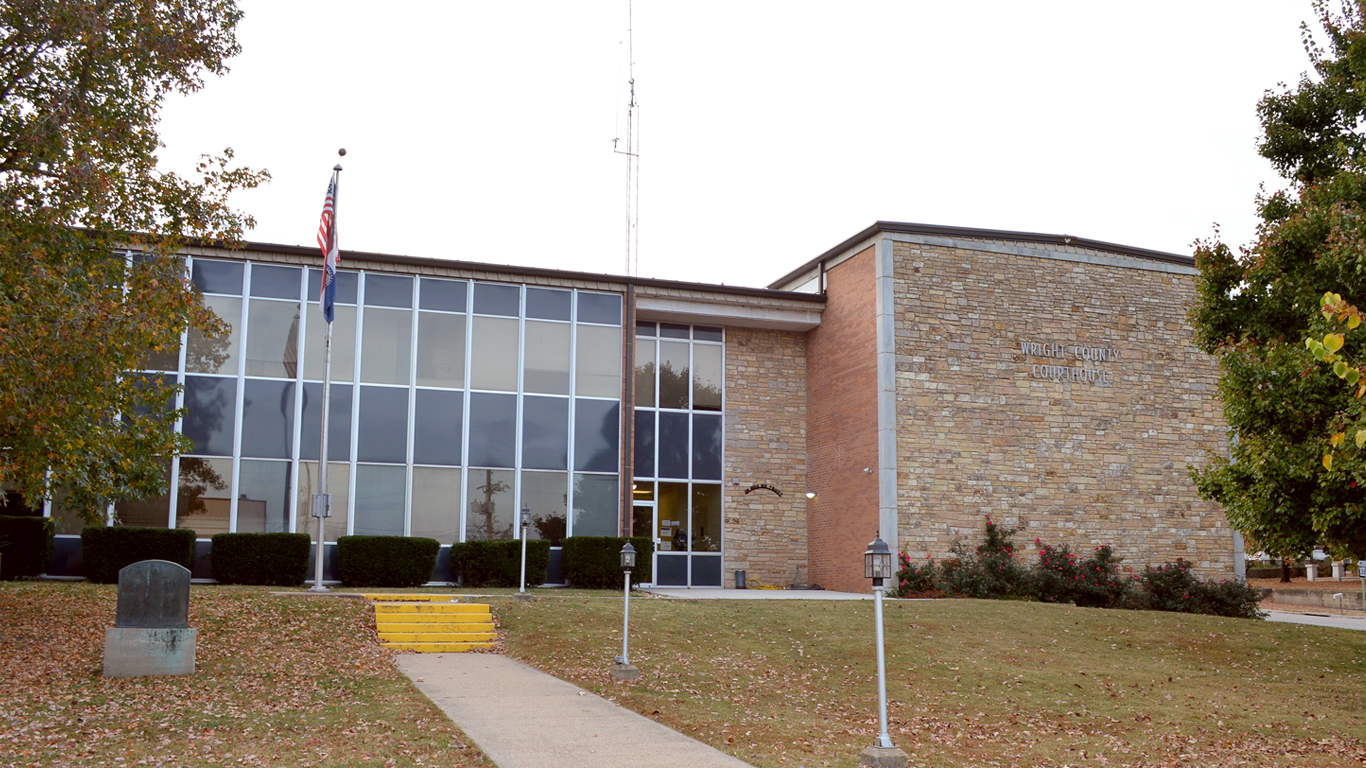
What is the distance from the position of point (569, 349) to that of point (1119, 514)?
43.3ft

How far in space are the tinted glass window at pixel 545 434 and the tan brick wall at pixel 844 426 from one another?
20.3 feet

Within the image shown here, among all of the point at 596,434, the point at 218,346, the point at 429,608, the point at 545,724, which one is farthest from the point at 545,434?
the point at 545,724

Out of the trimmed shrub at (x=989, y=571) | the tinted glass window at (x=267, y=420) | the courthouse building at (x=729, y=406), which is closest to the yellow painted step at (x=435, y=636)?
the courthouse building at (x=729, y=406)

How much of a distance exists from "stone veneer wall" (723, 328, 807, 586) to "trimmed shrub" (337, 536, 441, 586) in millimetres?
7225

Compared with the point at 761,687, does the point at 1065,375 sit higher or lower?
higher

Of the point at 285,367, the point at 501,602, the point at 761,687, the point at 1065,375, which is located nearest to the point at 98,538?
the point at 285,367

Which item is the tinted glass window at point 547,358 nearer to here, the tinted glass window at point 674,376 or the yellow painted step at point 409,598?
the tinted glass window at point 674,376

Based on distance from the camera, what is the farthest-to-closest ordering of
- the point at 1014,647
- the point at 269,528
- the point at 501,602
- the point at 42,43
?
the point at 269,528, the point at 501,602, the point at 1014,647, the point at 42,43

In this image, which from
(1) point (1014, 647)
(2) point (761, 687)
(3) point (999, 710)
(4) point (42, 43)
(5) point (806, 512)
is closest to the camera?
(3) point (999, 710)

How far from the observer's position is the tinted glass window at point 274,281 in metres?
21.3

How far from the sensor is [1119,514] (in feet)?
74.5

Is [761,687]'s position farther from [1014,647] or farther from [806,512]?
[806,512]

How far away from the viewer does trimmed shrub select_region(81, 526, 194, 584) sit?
18.8 meters

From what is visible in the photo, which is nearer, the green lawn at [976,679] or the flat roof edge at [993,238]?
the green lawn at [976,679]
